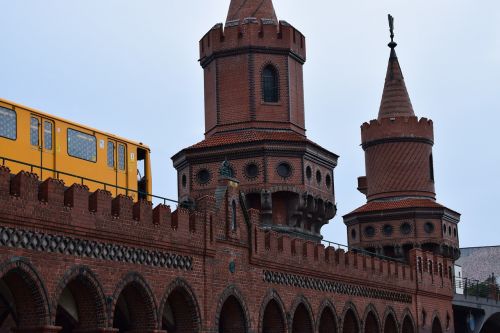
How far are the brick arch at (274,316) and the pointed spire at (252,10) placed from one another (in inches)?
634

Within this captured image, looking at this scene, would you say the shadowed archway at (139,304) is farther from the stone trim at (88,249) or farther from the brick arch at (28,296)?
the brick arch at (28,296)

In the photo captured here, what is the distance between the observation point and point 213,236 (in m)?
31.8

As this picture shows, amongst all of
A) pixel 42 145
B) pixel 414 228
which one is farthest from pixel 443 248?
pixel 42 145

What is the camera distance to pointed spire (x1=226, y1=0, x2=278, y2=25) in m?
47.8

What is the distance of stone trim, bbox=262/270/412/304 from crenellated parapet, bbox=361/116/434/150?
14296 millimetres

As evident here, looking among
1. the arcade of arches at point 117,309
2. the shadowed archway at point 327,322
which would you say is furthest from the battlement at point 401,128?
the arcade of arches at point 117,309

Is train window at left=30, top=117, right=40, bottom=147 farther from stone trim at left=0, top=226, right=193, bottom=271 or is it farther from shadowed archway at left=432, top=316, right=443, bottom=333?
shadowed archway at left=432, top=316, right=443, bottom=333

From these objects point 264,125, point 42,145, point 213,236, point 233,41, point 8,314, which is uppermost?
point 233,41

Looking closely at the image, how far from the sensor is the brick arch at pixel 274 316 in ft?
116

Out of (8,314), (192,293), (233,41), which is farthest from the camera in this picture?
(233,41)

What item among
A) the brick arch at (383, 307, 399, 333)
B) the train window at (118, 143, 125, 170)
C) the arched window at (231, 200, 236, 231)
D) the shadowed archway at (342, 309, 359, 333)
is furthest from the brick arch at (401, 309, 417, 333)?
the train window at (118, 143, 125, 170)

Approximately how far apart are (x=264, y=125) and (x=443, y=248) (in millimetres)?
17401

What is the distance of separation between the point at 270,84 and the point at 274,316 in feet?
45.9

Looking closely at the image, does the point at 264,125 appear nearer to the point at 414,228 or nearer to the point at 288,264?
the point at 288,264
